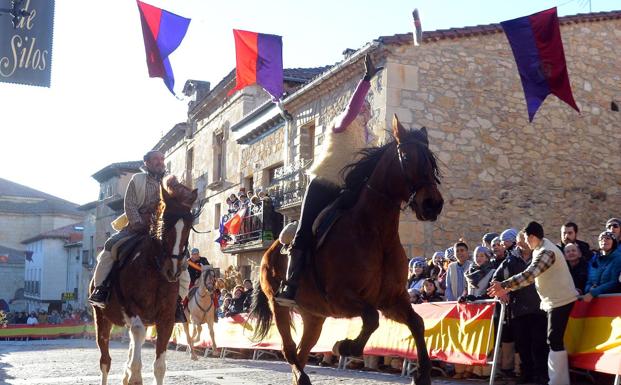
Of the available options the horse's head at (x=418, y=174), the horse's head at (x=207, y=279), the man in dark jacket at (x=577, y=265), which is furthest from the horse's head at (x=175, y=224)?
the horse's head at (x=207, y=279)

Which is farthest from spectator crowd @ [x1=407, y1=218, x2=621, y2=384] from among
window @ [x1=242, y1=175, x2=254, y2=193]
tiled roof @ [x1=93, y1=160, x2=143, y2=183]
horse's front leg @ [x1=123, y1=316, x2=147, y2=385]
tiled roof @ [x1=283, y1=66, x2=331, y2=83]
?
tiled roof @ [x1=93, y1=160, x2=143, y2=183]

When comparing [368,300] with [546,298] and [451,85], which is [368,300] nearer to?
[546,298]

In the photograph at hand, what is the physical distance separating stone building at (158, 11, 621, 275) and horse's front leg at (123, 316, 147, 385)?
966cm

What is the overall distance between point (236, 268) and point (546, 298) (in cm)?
1932

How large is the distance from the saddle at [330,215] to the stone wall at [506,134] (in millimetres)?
10227

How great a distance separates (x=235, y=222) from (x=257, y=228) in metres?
1.08

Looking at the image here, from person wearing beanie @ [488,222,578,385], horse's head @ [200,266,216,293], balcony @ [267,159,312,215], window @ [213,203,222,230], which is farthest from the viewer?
window @ [213,203,222,230]

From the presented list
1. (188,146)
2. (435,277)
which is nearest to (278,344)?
(435,277)

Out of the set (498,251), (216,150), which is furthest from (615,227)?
(216,150)

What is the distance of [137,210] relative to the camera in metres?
8.13

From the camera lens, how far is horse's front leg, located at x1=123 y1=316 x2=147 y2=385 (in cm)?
708

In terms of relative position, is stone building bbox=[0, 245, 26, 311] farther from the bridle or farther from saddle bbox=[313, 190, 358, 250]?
the bridle

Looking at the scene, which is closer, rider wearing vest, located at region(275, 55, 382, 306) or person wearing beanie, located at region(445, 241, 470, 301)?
rider wearing vest, located at region(275, 55, 382, 306)

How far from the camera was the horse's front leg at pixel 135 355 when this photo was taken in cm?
708
